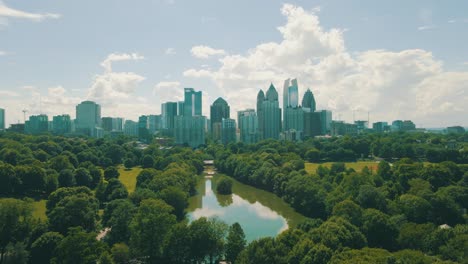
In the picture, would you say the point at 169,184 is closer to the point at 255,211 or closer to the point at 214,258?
the point at 255,211

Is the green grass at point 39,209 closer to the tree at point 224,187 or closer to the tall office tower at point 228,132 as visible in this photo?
the tree at point 224,187

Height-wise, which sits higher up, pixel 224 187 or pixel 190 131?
pixel 190 131

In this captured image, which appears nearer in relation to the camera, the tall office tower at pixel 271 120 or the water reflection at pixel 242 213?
the water reflection at pixel 242 213

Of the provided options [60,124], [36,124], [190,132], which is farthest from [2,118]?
[190,132]

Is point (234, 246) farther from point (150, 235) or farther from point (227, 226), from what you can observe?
point (150, 235)

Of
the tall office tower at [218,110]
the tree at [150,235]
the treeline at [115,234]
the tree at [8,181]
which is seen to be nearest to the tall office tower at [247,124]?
the tall office tower at [218,110]

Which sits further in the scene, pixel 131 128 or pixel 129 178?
pixel 131 128

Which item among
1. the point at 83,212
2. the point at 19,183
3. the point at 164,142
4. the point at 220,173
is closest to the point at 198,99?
the point at 164,142
